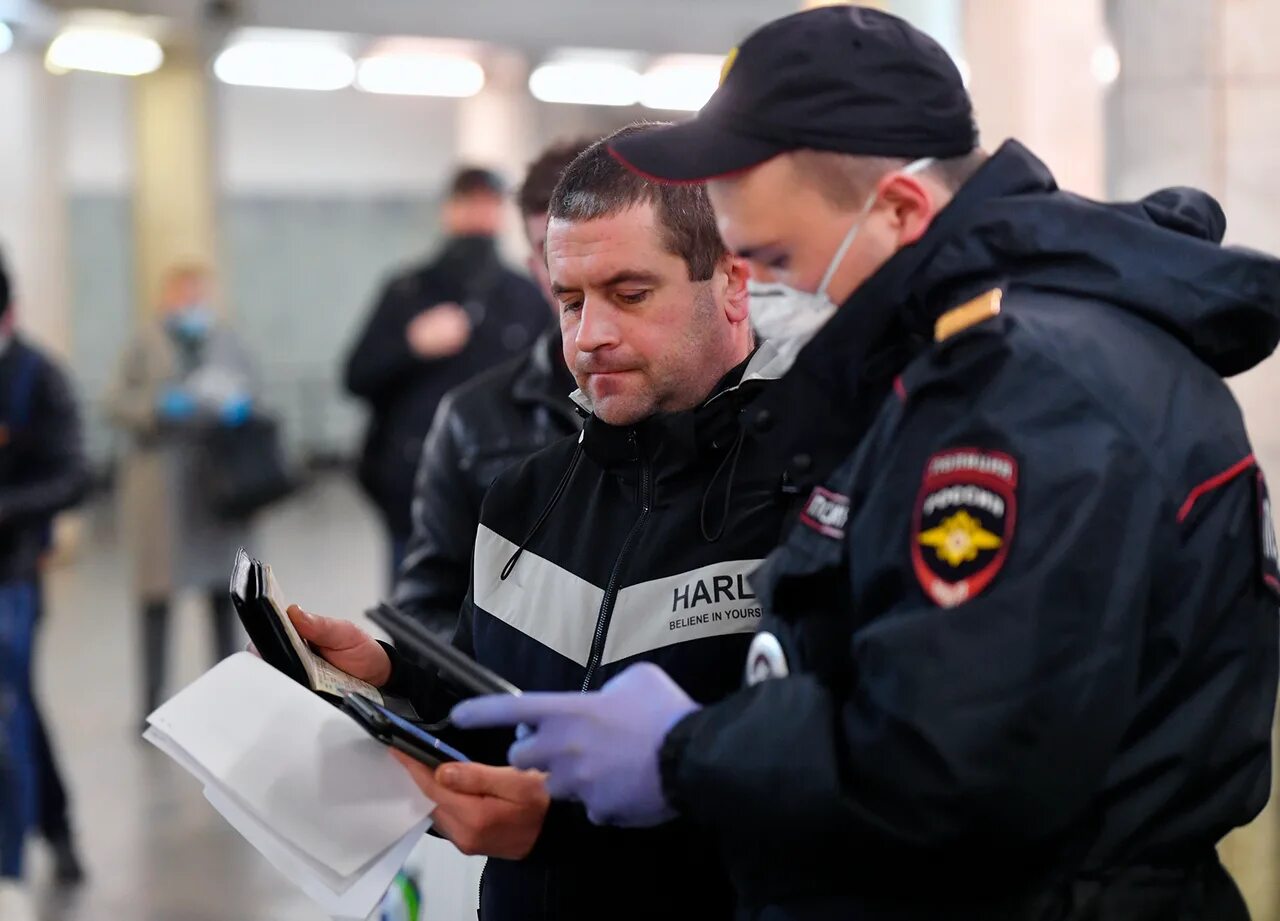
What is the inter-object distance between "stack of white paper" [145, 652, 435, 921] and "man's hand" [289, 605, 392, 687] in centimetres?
25

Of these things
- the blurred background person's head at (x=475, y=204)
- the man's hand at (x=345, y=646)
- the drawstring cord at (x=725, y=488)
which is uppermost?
the drawstring cord at (x=725, y=488)

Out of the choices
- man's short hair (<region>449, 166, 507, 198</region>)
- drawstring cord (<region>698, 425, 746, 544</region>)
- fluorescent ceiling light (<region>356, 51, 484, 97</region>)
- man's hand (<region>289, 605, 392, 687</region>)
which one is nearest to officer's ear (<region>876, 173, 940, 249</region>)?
drawstring cord (<region>698, 425, 746, 544</region>)

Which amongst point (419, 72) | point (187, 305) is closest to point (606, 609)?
point (187, 305)

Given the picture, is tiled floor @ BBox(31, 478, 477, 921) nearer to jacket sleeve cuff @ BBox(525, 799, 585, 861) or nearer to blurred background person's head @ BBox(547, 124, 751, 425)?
jacket sleeve cuff @ BBox(525, 799, 585, 861)

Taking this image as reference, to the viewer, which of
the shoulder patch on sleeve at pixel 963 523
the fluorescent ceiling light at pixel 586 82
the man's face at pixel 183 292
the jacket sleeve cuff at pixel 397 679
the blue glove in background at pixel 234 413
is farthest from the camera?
the fluorescent ceiling light at pixel 586 82

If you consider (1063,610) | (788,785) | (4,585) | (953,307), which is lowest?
(4,585)

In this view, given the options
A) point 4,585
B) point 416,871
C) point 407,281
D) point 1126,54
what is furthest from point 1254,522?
point 407,281

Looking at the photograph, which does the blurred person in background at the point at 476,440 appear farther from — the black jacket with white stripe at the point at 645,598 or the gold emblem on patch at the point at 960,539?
the gold emblem on patch at the point at 960,539

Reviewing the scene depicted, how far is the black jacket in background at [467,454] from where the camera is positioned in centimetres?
319

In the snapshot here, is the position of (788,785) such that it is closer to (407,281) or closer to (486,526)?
(486,526)

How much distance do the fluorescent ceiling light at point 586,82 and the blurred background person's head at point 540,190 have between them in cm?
1006

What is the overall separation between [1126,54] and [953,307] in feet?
9.13

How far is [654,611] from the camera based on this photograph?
6.63ft

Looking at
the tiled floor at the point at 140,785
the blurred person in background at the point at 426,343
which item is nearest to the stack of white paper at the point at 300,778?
the tiled floor at the point at 140,785
